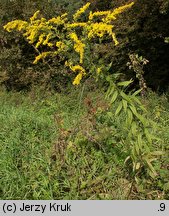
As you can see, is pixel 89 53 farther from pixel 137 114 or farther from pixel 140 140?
pixel 140 140

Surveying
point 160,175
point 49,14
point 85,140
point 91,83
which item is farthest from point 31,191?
point 49,14

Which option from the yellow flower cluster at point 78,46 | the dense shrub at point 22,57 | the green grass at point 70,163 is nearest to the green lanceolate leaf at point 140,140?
the green grass at point 70,163

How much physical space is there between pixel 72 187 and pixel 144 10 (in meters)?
4.24

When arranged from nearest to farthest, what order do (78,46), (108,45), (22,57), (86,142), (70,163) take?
(78,46) < (70,163) < (86,142) < (108,45) < (22,57)

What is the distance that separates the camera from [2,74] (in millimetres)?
9344

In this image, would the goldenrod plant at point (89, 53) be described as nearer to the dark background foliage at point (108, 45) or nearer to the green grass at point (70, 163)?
the green grass at point (70, 163)

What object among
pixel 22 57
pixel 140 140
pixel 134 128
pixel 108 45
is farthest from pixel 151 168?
pixel 22 57

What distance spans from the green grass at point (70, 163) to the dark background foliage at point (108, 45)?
2539 millimetres

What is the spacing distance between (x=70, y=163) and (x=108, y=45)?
4127mm

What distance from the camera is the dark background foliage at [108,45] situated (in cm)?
758

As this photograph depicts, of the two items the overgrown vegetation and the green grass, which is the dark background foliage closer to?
the overgrown vegetation

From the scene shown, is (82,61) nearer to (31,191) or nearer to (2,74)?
(31,191)

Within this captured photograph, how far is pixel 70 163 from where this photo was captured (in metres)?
4.42

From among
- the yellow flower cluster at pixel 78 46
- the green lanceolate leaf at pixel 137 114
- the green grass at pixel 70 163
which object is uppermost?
the yellow flower cluster at pixel 78 46
